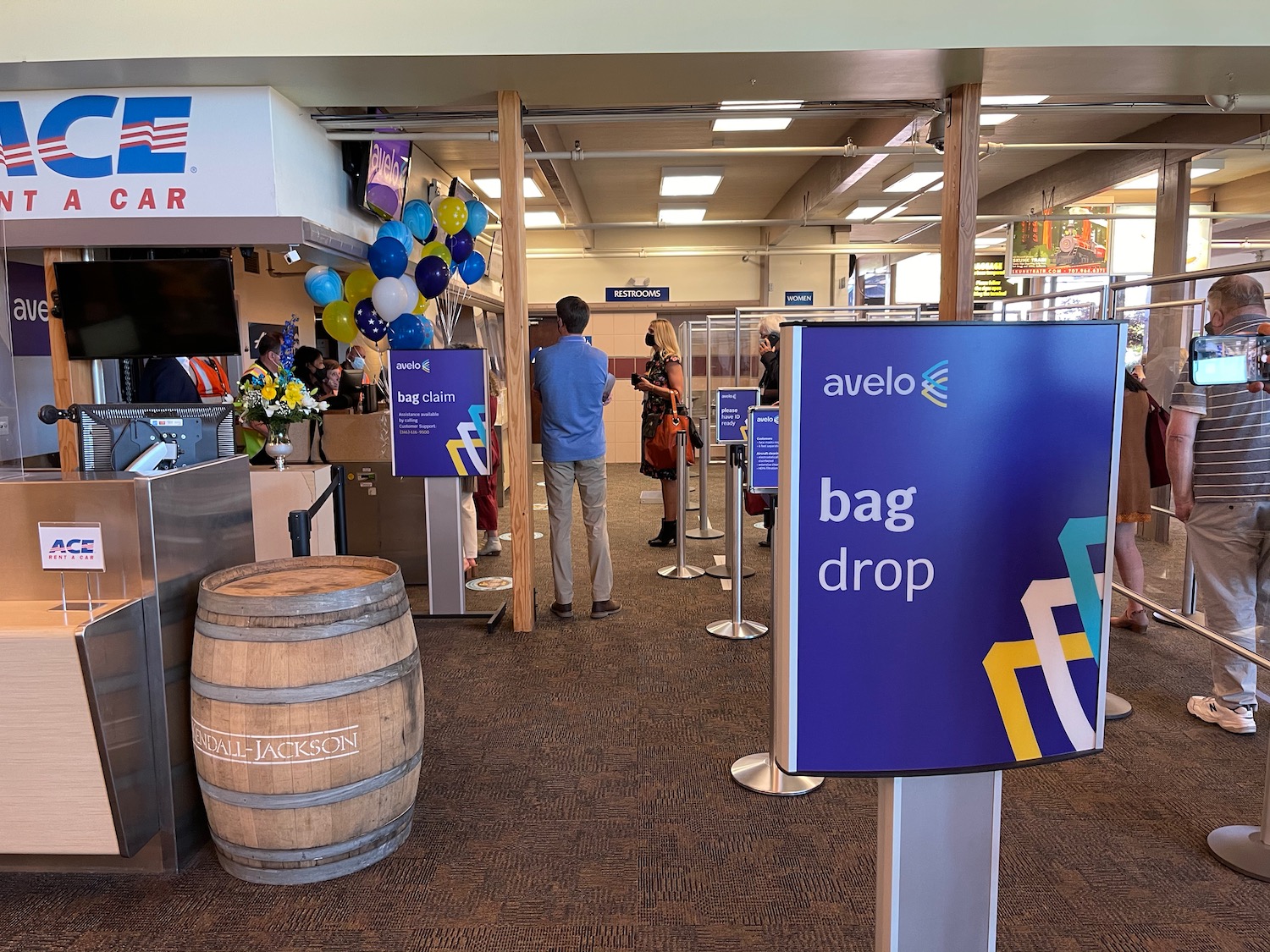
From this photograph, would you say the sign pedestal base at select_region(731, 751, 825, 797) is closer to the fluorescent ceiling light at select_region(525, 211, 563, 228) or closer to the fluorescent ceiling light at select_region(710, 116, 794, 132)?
the fluorescent ceiling light at select_region(710, 116, 794, 132)

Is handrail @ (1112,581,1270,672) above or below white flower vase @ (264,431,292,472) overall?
below

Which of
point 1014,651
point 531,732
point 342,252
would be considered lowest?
point 531,732

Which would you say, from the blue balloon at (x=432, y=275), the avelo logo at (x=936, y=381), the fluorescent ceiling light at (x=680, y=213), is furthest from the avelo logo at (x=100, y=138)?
the fluorescent ceiling light at (x=680, y=213)

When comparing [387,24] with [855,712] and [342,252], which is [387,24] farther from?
[855,712]

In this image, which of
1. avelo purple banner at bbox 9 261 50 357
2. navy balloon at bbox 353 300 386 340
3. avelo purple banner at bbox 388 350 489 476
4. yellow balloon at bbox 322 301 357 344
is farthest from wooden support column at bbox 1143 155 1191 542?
avelo purple banner at bbox 9 261 50 357

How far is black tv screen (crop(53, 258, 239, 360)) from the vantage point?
14.4 feet

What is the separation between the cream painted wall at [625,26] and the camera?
13.3 ft

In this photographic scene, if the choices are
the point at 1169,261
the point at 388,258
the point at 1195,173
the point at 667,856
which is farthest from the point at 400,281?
the point at 1195,173

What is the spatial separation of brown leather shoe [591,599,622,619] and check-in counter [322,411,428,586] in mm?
1286

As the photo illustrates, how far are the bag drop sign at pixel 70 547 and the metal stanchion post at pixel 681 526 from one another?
3684mm

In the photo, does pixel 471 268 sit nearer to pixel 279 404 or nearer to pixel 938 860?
pixel 279 404

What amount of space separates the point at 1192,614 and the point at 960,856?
161 inches

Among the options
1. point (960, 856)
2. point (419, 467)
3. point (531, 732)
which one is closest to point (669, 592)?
point (419, 467)

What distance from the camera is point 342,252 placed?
18.1 ft
